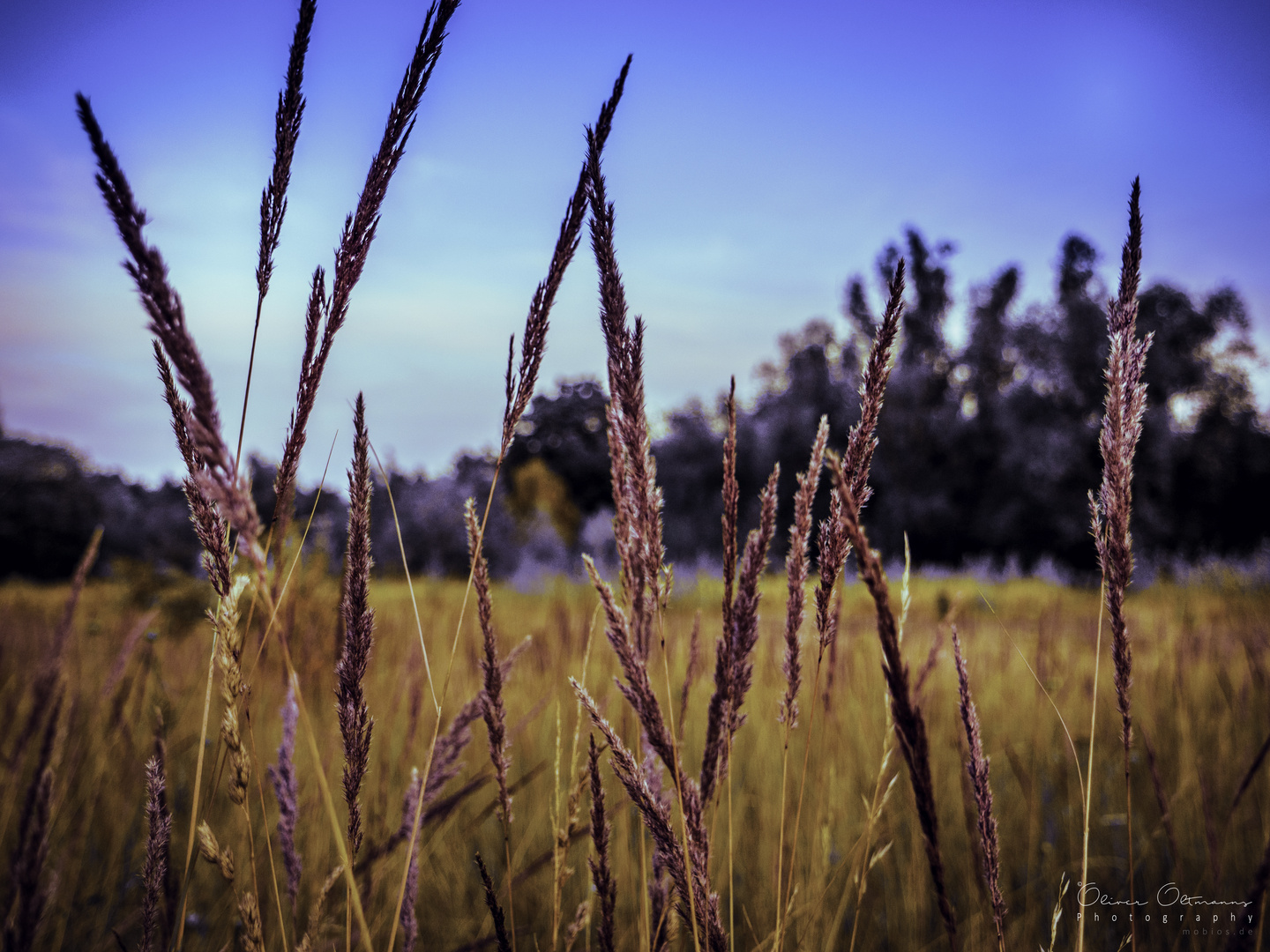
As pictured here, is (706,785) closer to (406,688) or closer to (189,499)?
(189,499)

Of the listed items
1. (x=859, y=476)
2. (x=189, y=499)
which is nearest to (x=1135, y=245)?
(x=859, y=476)

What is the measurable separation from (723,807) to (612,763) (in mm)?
1711

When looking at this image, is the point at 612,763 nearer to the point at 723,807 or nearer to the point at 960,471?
the point at 723,807

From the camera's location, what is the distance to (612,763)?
75 centimetres

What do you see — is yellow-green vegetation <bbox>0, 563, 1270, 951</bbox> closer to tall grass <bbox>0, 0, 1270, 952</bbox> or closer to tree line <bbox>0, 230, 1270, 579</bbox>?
tall grass <bbox>0, 0, 1270, 952</bbox>

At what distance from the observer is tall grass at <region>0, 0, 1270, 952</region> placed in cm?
68

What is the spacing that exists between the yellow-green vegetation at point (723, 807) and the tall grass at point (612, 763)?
17mm

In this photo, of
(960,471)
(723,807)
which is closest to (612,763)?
(723,807)

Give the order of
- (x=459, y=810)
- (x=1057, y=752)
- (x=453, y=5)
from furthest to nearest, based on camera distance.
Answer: (x=1057, y=752)
(x=459, y=810)
(x=453, y=5)

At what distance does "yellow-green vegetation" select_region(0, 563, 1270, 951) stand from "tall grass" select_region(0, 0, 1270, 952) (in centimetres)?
2

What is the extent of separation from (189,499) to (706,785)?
66cm

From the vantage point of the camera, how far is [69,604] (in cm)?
59
